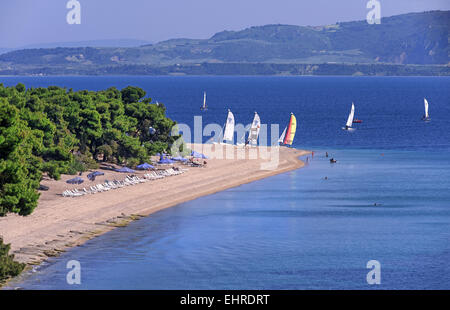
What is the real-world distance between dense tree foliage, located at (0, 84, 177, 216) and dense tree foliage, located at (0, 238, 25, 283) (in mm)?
11140

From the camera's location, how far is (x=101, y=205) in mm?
75562

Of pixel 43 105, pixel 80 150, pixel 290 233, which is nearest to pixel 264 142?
pixel 80 150

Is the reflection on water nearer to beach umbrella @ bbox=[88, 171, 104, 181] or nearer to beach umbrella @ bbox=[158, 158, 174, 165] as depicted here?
beach umbrella @ bbox=[88, 171, 104, 181]

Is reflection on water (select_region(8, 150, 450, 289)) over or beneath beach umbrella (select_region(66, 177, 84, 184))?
beneath

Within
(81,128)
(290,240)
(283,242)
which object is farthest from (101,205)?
(81,128)

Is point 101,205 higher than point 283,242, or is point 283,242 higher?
point 101,205

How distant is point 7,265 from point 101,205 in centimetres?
2558

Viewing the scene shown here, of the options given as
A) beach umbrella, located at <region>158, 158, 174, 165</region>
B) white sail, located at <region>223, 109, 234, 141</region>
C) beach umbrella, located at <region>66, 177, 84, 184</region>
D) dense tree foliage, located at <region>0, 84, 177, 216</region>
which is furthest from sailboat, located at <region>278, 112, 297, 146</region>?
beach umbrella, located at <region>66, 177, 84, 184</region>

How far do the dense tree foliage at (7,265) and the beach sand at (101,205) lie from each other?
172 inches

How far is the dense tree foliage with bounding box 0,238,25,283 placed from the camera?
1975 inches

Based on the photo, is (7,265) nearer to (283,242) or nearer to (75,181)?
(283,242)

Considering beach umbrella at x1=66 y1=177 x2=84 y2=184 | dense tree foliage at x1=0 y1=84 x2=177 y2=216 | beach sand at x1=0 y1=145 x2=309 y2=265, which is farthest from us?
beach umbrella at x1=66 y1=177 x2=84 y2=184

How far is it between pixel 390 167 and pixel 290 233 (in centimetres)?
4709

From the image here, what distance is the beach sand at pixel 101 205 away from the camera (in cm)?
6147
